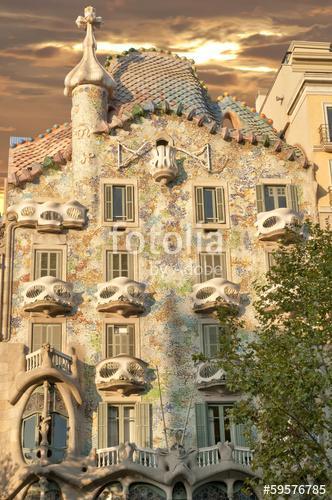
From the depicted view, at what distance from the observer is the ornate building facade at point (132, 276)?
3709cm

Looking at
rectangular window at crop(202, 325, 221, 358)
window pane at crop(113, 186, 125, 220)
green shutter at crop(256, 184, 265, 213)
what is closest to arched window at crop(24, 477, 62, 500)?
rectangular window at crop(202, 325, 221, 358)

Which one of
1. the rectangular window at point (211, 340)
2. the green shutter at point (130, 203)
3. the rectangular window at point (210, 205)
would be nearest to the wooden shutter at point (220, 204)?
the rectangular window at point (210, 205)

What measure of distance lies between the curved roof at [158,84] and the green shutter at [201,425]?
44.6ft

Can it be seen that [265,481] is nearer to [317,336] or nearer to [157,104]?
[317,336]

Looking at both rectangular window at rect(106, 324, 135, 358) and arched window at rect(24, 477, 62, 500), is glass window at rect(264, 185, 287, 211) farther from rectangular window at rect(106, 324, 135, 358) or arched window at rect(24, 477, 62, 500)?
arched window at rect(24, 477, 62, 500)

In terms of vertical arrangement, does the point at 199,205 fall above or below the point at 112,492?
above

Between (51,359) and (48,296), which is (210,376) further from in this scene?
(48,296)

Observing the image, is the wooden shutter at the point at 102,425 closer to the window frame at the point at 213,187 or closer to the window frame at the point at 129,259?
the window frame at the point at 129,259

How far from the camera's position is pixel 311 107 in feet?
148

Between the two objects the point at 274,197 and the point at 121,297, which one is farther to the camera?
the point at 274,197

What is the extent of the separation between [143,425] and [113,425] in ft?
3.96

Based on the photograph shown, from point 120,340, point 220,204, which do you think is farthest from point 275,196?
point 120,340

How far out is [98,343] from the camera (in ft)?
131

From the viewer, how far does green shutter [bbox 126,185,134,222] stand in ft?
139
